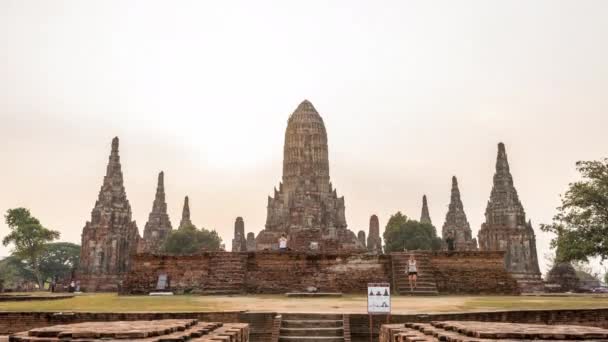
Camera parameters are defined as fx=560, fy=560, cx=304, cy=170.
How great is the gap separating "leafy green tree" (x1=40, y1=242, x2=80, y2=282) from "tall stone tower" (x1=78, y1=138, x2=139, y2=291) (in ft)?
122

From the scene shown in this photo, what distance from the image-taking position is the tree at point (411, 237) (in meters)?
65.9

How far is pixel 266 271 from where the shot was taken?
2269 centimetres

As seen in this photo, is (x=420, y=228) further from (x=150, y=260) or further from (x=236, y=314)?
(x=236, y=314)

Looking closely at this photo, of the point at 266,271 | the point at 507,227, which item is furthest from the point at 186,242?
the point at 266,271

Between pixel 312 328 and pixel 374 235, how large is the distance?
66229 millimetres

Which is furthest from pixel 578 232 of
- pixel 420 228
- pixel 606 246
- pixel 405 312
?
pixel 420 228

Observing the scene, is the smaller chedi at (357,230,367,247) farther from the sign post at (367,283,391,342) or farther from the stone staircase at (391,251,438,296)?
the sign post at (367,283,391,342)

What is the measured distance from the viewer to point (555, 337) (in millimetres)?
6586

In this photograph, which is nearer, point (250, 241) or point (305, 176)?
point (305, 176)

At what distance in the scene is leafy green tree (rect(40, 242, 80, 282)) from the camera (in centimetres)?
8106

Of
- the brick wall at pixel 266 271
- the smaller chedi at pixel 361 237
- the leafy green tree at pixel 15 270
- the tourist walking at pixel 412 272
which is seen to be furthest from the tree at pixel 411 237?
the leafy green tree at pixel 15 270

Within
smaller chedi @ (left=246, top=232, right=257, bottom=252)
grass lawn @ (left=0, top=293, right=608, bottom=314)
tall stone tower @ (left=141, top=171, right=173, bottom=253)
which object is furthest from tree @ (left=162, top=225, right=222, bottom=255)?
grass lawn @ (left=0, top=293, right=608, bottom=314)

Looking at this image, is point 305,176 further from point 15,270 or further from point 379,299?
point 379,299

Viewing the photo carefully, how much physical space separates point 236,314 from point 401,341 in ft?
16.5
